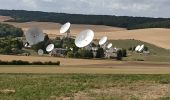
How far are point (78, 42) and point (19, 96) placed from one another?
116 metres

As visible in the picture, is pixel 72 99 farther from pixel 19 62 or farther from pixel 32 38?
pixel 32 38

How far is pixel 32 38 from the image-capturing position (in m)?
165

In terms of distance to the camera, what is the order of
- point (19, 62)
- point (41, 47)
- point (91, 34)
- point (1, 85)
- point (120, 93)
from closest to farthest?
point (120, 93) → point (1, 85) → point (19, 62) → point (91, 34) → point (41, 47)

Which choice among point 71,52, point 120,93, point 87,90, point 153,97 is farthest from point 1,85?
point 71,52

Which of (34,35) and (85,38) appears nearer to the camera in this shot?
(85,38)

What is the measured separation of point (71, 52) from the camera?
538ft

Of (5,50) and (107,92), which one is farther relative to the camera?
(5,50)

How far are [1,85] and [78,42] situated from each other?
4197 inches

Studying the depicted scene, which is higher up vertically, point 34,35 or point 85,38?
point 34,35

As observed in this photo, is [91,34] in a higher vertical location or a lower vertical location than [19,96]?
higher

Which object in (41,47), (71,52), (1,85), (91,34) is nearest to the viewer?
(1,85)

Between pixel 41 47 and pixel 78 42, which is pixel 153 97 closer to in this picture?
pixel 78 42

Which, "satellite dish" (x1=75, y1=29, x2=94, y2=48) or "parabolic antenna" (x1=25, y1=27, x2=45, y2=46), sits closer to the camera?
"satellite dish" (x1=75, y1=29, x2=94, y2=48)

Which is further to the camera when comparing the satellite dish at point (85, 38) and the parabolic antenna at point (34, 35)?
the parabolic antenna at point (34, 35)
